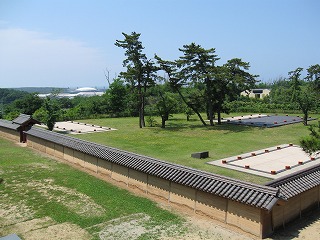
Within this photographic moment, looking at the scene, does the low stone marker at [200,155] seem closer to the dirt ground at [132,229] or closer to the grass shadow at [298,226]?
the dirt ground at [132,229]

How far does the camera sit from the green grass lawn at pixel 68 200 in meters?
11.6

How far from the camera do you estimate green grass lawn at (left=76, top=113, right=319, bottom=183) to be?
71.4 feet

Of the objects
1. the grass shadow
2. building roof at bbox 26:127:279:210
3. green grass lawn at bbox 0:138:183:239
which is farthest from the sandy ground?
green grass lawn at bbox 0:138:183:239

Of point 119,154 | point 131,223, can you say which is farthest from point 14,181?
point 131,223

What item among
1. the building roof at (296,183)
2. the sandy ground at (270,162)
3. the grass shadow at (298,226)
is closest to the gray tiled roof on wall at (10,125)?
the sandy ground at (270,162)

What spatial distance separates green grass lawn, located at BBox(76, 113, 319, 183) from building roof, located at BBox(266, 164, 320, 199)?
4.16 metres

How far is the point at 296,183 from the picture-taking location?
37.6 ft

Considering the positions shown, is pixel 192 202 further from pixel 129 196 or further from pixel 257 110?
pixel 257 110

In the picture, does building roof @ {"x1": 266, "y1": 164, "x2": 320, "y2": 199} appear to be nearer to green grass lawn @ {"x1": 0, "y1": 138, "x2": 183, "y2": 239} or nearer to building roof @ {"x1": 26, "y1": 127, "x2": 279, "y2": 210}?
building roof @ {"x1": 26, "y1": 127, "x2": 279, "y2": 210}

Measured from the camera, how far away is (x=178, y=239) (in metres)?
10.1

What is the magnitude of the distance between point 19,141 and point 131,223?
20.7m

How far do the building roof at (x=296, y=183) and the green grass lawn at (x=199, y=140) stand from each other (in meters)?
4.16

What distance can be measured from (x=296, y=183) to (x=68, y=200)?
9.20m

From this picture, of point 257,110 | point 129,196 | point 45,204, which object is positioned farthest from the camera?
point 257,110
